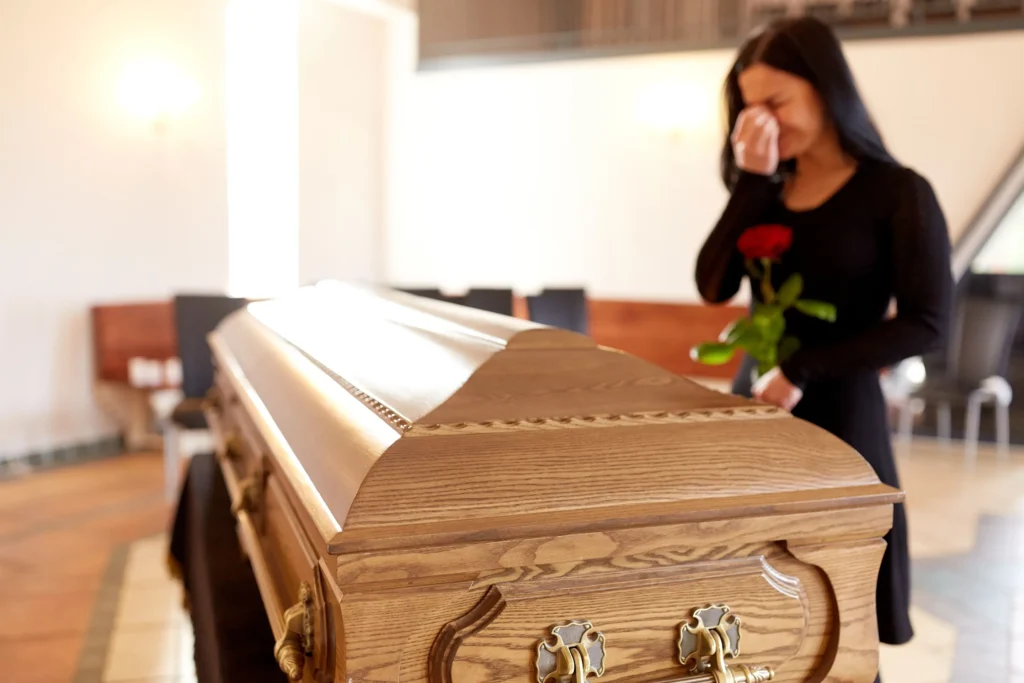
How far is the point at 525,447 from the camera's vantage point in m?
0.92

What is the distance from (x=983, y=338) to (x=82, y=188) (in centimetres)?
549

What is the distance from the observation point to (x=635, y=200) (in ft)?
22.5

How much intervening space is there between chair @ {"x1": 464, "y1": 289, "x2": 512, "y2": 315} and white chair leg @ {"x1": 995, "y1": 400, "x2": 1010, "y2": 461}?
376 cm

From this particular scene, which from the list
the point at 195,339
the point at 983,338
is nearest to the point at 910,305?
the point at 195,339

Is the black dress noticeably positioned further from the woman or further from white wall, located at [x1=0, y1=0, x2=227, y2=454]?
white wall, located at [x1=0, y1=0, x2=227, y2=454]

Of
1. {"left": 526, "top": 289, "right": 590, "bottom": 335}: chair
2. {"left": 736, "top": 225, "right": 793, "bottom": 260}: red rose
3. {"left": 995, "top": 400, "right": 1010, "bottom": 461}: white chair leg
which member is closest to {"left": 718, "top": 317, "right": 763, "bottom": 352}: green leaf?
{"left": 736, "top": 225, "right": 793, "bottom": 260}: red rose

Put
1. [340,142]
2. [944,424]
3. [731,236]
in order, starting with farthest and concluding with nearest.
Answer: [340,142] < [944,424] < [731,236]

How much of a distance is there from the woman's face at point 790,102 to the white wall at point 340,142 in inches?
233

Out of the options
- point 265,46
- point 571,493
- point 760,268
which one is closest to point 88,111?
point 265,46

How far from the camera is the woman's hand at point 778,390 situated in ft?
4.52

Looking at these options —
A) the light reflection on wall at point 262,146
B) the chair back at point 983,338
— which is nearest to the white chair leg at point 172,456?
the light reflection on wall at point 262,146

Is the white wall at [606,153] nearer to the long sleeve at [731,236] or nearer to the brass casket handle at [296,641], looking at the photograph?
the long sleeve at [731,236]

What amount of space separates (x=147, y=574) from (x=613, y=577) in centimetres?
314

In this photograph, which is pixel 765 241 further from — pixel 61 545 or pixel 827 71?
pixel 61 545
